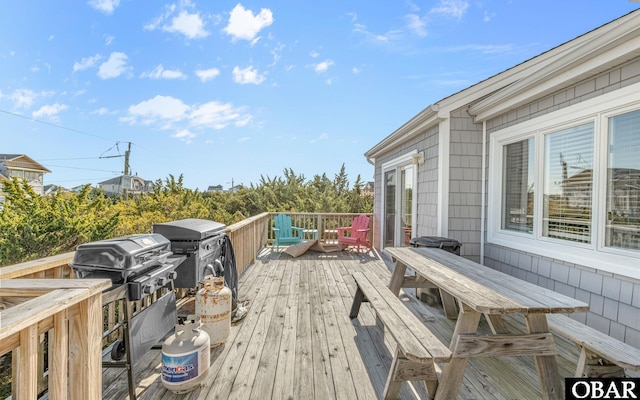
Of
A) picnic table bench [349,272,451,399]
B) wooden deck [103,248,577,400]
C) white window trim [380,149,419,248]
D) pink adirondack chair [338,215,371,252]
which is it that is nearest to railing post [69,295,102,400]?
wooden deck [103,248,577,400]

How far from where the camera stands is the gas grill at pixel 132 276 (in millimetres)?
1738

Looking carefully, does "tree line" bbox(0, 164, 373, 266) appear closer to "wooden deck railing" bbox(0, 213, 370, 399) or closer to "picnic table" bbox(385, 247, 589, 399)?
"wooden deck railing" bbox(0, 213, 370, 399)

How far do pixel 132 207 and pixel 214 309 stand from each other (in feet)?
30.9

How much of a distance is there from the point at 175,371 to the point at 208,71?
1109 cm

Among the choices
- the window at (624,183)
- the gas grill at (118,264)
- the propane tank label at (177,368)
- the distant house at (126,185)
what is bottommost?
the propane tank label at (177,368)

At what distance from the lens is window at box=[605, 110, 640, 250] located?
238 cm

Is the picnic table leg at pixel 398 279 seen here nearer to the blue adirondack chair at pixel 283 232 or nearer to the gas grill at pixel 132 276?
the gas grill at pixel 132 276

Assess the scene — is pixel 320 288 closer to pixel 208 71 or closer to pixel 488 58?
pixel 488 58

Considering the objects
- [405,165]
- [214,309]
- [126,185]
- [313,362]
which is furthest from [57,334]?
[126,185]

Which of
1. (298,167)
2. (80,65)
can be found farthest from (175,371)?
(80,65)

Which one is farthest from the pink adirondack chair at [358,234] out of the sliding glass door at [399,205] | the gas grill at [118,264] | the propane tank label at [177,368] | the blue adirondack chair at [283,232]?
the gas grill at [118,264]

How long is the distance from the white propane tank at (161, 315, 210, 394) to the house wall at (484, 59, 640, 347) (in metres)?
3.18

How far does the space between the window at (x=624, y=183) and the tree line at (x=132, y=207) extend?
687 cm

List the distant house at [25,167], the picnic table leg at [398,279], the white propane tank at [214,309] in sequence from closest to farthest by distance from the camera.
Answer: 1. the white propane tank at [214,309]
2. the picnic table leg at [398,279]
3. the distant house at [25,167]
